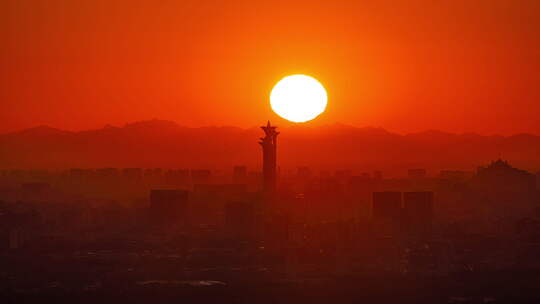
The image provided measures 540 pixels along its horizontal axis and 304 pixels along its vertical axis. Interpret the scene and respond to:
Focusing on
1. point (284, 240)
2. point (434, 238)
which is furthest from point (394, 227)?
point (284, 240)

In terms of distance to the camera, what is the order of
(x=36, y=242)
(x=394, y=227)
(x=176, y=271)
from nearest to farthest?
1. (x=176, y=271)
2. (x=36, y=242)
3. (x=394, y=227)

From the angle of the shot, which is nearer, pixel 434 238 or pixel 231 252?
pixel 231 252

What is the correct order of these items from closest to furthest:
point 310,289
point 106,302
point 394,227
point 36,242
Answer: point 106,302, point 310,289, point 36,242, point 394,227

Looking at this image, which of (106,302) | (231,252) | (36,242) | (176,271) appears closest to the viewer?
(106,302)

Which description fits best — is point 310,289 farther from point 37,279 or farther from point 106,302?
point 37,279

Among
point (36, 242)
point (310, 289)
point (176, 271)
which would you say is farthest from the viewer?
point (36, 242)

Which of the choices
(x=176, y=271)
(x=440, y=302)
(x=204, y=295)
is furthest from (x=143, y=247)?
(x=440, y=302)

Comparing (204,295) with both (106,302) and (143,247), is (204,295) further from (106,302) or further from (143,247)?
(143,247)

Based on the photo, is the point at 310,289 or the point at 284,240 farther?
the point at 284,240
